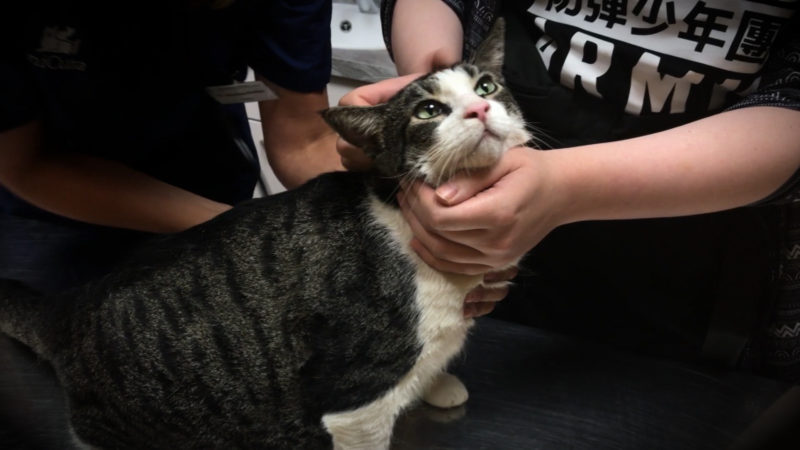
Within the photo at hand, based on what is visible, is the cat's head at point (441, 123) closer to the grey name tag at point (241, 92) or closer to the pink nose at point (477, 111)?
the pink nose at point (477, 111)

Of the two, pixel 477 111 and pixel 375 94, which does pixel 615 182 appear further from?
pixel 375 94

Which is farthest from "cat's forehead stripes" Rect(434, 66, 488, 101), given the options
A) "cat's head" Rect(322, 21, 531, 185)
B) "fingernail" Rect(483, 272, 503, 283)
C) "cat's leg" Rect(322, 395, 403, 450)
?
"cat's leg" Rect(322, 395, 403, 450)

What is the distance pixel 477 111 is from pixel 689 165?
0.78 feet

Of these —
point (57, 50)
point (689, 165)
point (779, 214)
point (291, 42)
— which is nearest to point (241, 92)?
point (291, 42)

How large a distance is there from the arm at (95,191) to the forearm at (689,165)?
603 millimetres

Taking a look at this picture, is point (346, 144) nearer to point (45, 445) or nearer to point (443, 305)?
point (443, 305)

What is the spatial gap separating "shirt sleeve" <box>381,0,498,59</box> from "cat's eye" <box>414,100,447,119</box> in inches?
9.7

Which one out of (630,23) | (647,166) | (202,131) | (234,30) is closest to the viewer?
(647,166)

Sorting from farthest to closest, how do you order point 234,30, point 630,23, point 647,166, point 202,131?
1. point 202,131
2. point 234,30
3. point 630,23
4. point 647,166

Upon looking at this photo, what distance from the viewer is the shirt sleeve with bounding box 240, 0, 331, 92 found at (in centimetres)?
90

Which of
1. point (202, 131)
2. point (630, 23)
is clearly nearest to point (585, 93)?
point (630, 23)

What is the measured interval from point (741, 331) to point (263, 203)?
702mm

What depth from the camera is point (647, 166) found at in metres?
0.65

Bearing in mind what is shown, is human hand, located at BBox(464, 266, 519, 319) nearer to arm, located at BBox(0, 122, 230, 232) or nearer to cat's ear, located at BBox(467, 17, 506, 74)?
cat's ear, located at BBox(467, 17, 506, 74)
